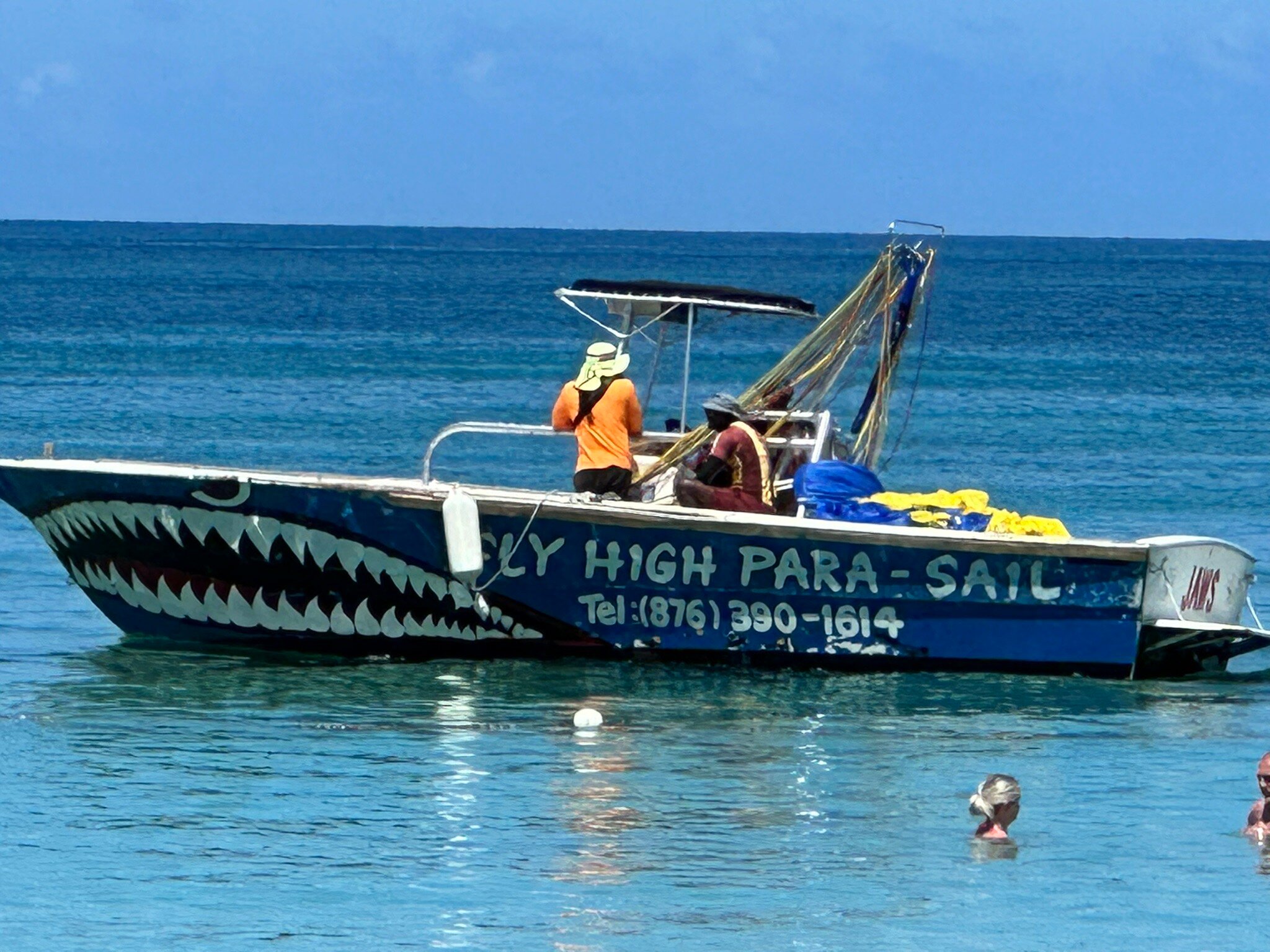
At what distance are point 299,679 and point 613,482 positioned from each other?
2.09m

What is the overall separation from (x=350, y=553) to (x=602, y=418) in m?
1.58

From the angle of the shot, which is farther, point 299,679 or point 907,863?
point 299,679

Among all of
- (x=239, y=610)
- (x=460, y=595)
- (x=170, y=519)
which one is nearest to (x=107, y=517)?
(x=170, y=519)

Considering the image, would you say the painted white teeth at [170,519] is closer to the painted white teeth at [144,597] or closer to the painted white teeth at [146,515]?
the painted white teeth at [146,515]

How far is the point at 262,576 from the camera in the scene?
38.9ft

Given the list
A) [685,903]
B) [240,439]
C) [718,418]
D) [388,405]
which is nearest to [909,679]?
[718,418]

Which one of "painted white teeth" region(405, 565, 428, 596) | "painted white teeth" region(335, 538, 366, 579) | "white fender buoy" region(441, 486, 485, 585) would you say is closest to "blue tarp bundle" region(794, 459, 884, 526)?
"white fender buoy" region(441, 486, 485, 585)

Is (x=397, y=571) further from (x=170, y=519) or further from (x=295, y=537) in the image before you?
(x=170, y=519)

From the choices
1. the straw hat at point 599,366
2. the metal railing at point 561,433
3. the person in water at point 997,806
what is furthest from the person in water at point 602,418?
the person in water at point 997,806

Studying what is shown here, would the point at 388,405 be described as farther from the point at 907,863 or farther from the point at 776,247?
the point at 776,247

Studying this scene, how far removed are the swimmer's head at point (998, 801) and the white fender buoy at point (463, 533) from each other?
3548 millimetres

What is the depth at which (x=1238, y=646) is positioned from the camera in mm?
11789

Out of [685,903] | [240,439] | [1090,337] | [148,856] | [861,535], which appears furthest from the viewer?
[1090,337]

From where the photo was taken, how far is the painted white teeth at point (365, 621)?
39.1 ft
